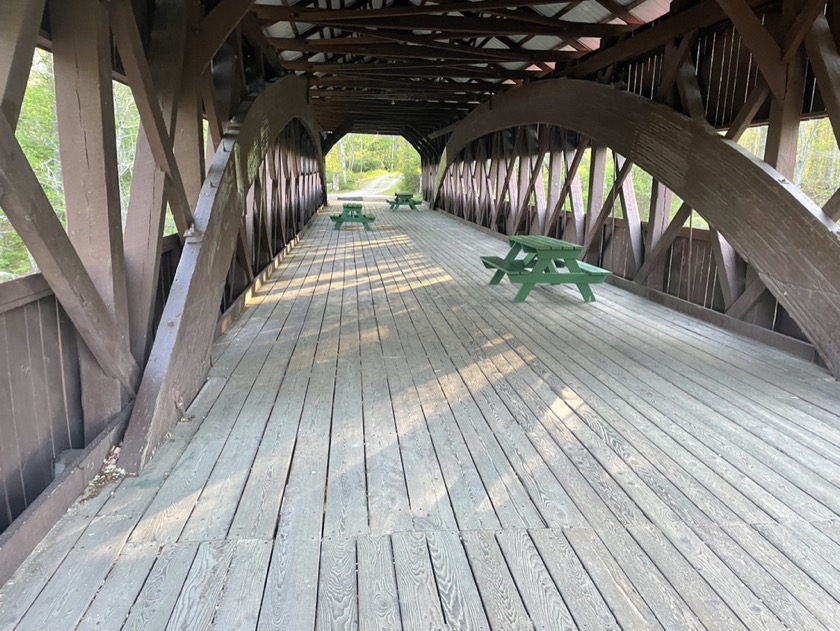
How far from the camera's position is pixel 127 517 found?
208 centimetres

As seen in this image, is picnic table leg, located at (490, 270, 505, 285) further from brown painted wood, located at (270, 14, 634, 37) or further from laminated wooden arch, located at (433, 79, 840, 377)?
brown painted wood, located at (270, 14, 634, 37)

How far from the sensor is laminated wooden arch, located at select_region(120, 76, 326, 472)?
2566 millimetres

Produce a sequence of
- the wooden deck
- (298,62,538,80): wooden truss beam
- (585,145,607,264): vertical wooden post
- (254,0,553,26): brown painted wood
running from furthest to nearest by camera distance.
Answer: (298,62,538,80): wooden truss beam
(585,145,607,264): vertical wooden post
(254,0,553,26): brown painted wood
the wooden deck

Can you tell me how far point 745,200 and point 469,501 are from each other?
3457 mm

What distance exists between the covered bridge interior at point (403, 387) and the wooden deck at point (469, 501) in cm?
1

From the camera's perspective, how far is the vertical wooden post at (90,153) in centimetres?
221

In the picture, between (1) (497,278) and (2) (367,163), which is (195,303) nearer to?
(1) (497,278)

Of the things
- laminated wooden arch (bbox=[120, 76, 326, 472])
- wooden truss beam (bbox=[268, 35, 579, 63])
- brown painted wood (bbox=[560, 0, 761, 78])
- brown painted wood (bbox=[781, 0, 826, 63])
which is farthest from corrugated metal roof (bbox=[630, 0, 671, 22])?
laminated wooden arch (bbox=[120, 76, 326, 472])

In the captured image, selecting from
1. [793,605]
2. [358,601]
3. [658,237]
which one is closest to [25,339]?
[358,601]

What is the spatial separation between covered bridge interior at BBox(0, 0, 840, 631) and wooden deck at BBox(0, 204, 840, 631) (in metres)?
0.01

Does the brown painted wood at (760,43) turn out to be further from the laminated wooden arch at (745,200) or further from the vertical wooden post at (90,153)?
the vertical wooden post at (90,153)

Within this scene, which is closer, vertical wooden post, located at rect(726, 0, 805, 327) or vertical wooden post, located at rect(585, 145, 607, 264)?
vertical wooden post, located at rect(726, 0, 805, 327)

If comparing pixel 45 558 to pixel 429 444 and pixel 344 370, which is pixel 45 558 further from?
pixel 344 370

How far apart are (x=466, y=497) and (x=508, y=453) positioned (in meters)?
0.45
